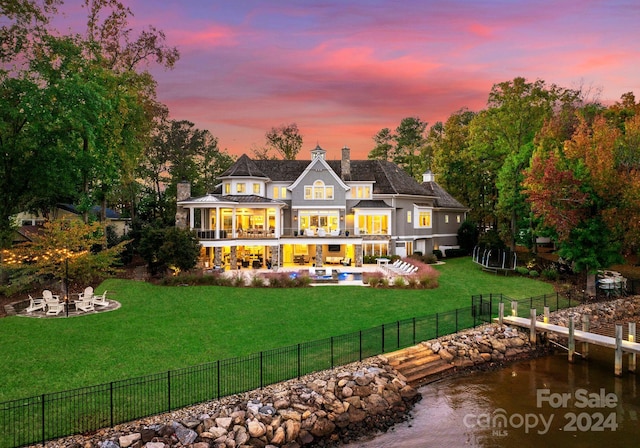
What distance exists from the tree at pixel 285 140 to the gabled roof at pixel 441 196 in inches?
920

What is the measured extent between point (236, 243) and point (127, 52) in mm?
18189

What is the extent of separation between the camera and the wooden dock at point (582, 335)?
16.3 meters

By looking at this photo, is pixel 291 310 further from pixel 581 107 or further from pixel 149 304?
pixel 581 107

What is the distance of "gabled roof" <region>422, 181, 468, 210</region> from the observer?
42938 mm

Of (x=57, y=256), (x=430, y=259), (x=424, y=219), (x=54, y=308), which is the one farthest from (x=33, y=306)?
(x=424, y=219)

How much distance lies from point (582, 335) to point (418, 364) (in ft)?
26.3

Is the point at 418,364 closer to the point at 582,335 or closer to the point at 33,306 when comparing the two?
the point at 582,335

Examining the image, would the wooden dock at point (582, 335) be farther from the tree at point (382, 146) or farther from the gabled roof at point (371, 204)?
the tree at point (382, 146)

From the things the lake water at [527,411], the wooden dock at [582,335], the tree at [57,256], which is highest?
the tree at [57,256]

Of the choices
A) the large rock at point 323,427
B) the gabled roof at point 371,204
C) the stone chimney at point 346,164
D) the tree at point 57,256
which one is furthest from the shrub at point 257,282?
the stone chimney at point 346,164

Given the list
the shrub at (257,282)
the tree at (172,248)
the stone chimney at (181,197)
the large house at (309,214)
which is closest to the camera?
the shrub at (257,282)

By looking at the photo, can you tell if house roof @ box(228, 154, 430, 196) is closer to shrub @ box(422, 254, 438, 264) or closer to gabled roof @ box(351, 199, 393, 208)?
gabled roof @ box(351, 199, 393, 208)

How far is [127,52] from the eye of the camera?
3362cm

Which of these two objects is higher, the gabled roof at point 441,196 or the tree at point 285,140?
the tree at point 285,140
